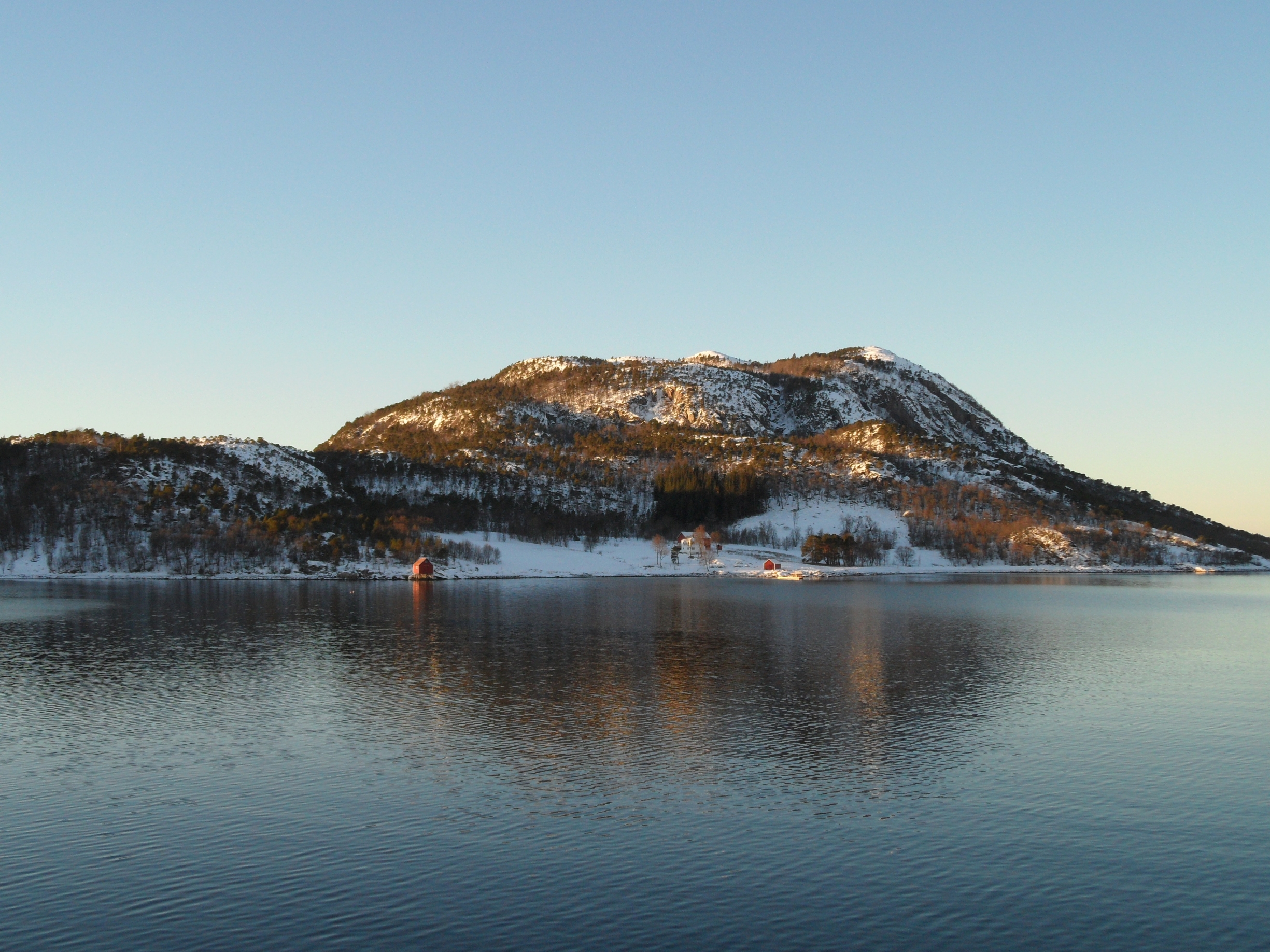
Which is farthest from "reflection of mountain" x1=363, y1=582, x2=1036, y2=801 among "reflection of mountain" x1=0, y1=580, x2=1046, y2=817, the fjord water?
the fjord water

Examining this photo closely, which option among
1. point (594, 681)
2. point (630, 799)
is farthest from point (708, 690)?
point (630, 799)

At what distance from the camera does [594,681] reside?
200 feet

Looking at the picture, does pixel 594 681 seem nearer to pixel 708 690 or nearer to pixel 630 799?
pixel 708 690

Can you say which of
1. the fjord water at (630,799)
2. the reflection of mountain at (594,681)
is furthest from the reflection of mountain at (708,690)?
the fjord water at (630,799)

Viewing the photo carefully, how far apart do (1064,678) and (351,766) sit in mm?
45734

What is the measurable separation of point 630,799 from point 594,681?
2664cm

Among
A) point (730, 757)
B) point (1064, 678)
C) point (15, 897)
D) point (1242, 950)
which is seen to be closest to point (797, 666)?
point (1064, 678)

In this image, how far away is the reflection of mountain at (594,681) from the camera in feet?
130

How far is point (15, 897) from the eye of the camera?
2523 centimetres

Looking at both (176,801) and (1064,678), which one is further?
(1064,678)

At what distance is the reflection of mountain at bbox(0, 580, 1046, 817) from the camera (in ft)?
130

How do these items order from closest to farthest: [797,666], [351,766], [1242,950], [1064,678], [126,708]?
1. [1242,950]
2. [351,766]
3. [126,708]
4. [1064,678]
5. [797,666]

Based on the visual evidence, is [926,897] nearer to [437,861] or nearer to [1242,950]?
[1242,950]

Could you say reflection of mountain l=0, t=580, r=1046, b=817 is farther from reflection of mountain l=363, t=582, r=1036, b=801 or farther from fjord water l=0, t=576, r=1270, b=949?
fjord water l=0, t=576, r=1270, b=949
